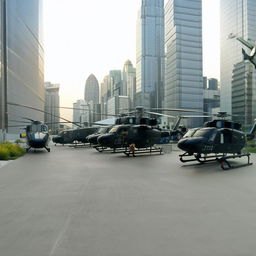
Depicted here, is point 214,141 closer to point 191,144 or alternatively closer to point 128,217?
point 191,144

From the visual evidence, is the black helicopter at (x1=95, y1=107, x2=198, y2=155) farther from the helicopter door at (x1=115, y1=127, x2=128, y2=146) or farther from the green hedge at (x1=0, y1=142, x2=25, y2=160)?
the green hedge at (x1=0, y1=142, x2=25, y2=160)

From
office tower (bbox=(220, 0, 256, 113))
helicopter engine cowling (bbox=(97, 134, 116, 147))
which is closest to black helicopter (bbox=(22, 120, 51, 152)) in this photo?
helicopter engine cowling (bbox=(97, 134, 116, 147))

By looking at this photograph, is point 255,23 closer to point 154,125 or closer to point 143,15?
point 143,15

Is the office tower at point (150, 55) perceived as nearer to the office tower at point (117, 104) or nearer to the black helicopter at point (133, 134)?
the office tower at point (117, 104)

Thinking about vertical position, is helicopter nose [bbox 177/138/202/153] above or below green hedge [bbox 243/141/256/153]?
above

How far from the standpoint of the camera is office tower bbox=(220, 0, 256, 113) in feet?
318

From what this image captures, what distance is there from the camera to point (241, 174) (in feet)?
27.5

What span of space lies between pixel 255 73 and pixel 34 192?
98.8 meters

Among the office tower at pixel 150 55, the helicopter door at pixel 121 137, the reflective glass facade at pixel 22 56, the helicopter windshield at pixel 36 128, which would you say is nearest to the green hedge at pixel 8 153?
the helicopter windshield at pixel 36 128

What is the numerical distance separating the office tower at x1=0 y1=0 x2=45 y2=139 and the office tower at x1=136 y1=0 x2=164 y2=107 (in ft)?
208

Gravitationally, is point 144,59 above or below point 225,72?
above

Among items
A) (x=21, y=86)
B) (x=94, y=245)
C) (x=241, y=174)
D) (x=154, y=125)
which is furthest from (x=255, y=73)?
(x=94, y=245)

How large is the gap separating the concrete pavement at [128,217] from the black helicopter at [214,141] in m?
3.47

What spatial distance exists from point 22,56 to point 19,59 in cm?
357
